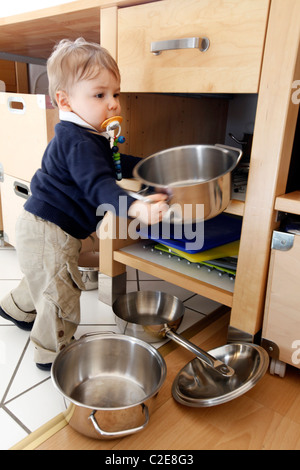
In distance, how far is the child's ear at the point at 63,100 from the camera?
80 centimetres

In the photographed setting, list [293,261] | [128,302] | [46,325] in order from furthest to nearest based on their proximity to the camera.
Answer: [128,302]
[46,325]
[293,261]

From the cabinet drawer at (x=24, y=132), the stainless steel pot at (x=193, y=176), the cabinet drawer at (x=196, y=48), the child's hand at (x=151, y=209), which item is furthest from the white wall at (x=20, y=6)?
the child's hand at (x=151, y=209)

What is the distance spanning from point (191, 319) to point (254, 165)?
0.49 metres

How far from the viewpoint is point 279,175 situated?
681 millimetres

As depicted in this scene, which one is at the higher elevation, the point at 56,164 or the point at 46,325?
the point at 56,164

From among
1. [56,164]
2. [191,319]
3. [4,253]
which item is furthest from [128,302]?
[4,253]

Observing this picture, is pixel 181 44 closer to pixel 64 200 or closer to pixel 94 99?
pixel 94 99

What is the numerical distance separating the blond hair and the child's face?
11 millimetres

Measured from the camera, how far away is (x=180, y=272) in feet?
2.99

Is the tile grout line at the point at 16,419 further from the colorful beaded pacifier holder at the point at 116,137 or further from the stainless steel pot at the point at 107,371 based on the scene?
the colorful beaded pacifier holder at the point at 116,137

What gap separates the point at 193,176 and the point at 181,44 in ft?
0.85

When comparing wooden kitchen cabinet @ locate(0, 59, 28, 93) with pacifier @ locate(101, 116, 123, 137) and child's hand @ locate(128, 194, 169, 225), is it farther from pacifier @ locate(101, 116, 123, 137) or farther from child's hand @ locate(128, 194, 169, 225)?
child's hand @ locate(128, 194, 169, 225)

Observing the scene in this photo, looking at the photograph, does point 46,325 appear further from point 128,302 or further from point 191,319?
point 191,319

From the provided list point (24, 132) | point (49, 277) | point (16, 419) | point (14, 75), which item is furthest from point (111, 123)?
point (14, 75)
